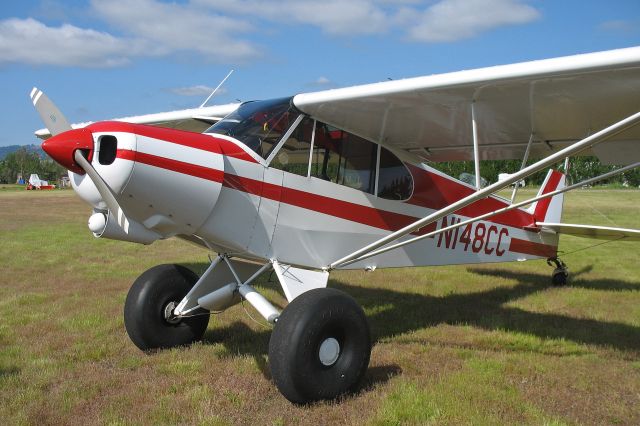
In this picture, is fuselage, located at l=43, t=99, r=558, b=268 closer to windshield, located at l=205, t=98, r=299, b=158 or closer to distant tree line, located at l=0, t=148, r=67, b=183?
windshield, located at l=205, t=98, r=299, b=158

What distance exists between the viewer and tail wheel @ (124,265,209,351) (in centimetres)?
499

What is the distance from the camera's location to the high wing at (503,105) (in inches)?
162

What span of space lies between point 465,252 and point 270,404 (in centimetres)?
378

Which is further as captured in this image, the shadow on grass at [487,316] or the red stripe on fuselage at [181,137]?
the shadow on grass at [487,316]

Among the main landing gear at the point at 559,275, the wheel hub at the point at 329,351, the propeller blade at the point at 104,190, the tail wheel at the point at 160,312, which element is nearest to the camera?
the propeller blade at the point at 104,190

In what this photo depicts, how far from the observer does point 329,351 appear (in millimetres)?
3984

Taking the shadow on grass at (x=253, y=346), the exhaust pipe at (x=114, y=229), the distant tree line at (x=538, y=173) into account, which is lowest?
the shadow on grass at (x=253, y=346)

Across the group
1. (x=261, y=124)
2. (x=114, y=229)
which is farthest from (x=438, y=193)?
(x=114, y=229)

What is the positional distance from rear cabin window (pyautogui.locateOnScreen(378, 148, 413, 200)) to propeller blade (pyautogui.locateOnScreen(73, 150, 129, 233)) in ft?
8.80

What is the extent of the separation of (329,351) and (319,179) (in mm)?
1700

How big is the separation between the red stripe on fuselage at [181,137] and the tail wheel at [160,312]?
1.58m

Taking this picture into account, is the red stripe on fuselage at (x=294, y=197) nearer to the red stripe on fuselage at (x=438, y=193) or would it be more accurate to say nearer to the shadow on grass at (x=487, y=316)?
the red stripe on fuselage at (x=438, y=193)

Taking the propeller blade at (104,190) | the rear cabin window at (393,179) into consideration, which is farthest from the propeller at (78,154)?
the rear cabin window at (393,179)

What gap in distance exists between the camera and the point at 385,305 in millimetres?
7293
